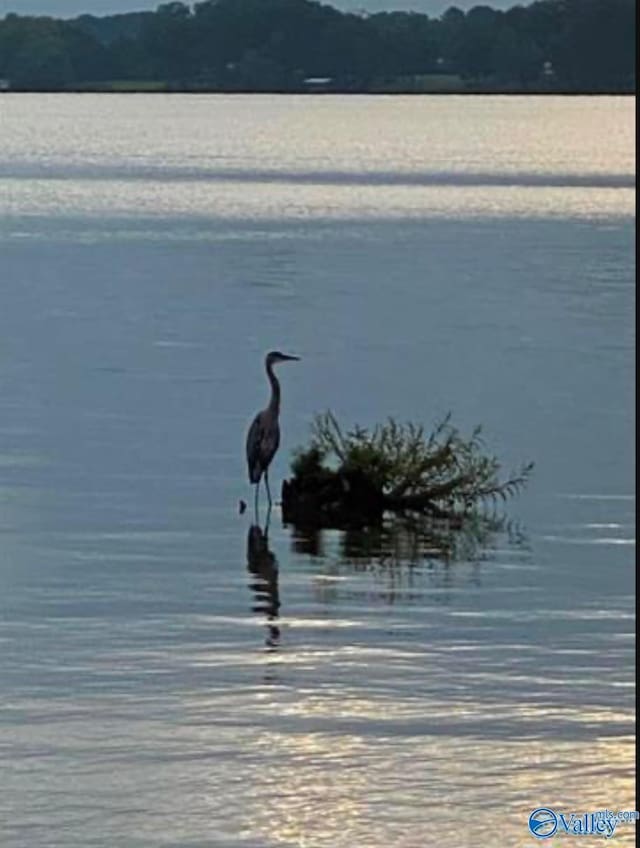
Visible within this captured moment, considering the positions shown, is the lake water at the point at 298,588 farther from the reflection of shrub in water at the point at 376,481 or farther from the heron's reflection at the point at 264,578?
the reflection of shrub in water at the point at 376,481

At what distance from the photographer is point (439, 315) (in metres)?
43.5

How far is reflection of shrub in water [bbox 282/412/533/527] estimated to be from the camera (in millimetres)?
21047

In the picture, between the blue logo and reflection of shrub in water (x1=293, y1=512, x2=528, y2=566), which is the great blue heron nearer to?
reflection of shrub in water (x1=293, y1=512, x2=528, y2=566)

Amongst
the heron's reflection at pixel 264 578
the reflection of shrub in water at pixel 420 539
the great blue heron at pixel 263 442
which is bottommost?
the reflection of shrub in water at pixel 420 539

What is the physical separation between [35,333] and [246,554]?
21140 mm

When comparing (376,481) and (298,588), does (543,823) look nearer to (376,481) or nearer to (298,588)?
(298,588)

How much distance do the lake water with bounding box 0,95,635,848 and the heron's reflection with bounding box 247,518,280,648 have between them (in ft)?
0.13

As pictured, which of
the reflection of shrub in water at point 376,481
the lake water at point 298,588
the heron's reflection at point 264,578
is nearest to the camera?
the lake water at point 298,588

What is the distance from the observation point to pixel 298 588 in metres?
18.0

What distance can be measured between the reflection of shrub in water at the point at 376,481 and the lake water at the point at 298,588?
0.38 m

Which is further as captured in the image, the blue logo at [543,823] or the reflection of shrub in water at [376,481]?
the reflection of shrub in water at [376,481]

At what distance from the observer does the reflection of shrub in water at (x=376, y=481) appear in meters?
21.0
